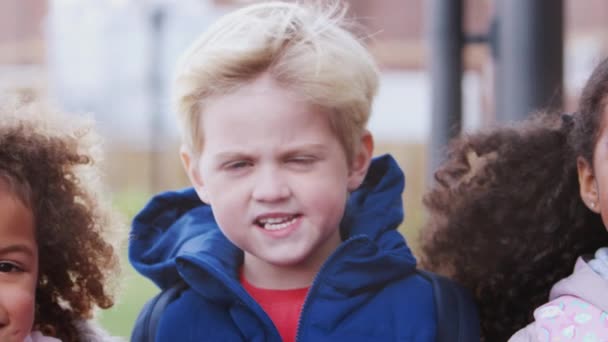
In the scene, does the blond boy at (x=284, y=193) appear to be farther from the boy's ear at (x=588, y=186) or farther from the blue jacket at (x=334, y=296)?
the boy's ear at (x=588, y=186)

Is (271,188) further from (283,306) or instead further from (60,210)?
(60,210)

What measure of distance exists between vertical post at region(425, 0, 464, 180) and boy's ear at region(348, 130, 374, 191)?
0.70 meters

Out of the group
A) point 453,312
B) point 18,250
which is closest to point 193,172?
point 18,250

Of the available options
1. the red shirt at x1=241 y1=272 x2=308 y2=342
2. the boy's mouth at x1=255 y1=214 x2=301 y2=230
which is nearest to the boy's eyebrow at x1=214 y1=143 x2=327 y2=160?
the boy's mouth at x1=255 y1=214 x2=301 y2=230

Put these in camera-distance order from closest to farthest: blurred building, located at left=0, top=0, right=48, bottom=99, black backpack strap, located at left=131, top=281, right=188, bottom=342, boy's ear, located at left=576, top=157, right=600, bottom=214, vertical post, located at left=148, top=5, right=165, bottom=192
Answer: boy's ear, located at left=576, top=157, right=600, bottom=214 → black backpack strap, located at left=131, top=281, right=188, bottom=342 → vertical post, located at left=148, top=5, right=165, bottom=192 → blurred building, located at left=0, top=0, right=48, bottom=99

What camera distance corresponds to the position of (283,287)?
1.99 meters

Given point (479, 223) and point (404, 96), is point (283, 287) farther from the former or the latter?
point (404, 96)

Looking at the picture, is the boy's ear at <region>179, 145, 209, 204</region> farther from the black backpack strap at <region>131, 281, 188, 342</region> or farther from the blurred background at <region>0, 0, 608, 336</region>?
the blurred background at <region>0, 0, 608, 336</region>

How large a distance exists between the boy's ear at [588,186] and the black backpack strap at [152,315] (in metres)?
0.79

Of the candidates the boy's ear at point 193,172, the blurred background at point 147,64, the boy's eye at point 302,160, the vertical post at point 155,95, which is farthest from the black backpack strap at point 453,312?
the vertical post at point 155,95

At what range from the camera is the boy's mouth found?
1.88 m

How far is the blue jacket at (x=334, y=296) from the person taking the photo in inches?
74.9

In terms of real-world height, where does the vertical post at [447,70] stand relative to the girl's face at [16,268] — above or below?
above

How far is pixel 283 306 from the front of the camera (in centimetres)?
196
